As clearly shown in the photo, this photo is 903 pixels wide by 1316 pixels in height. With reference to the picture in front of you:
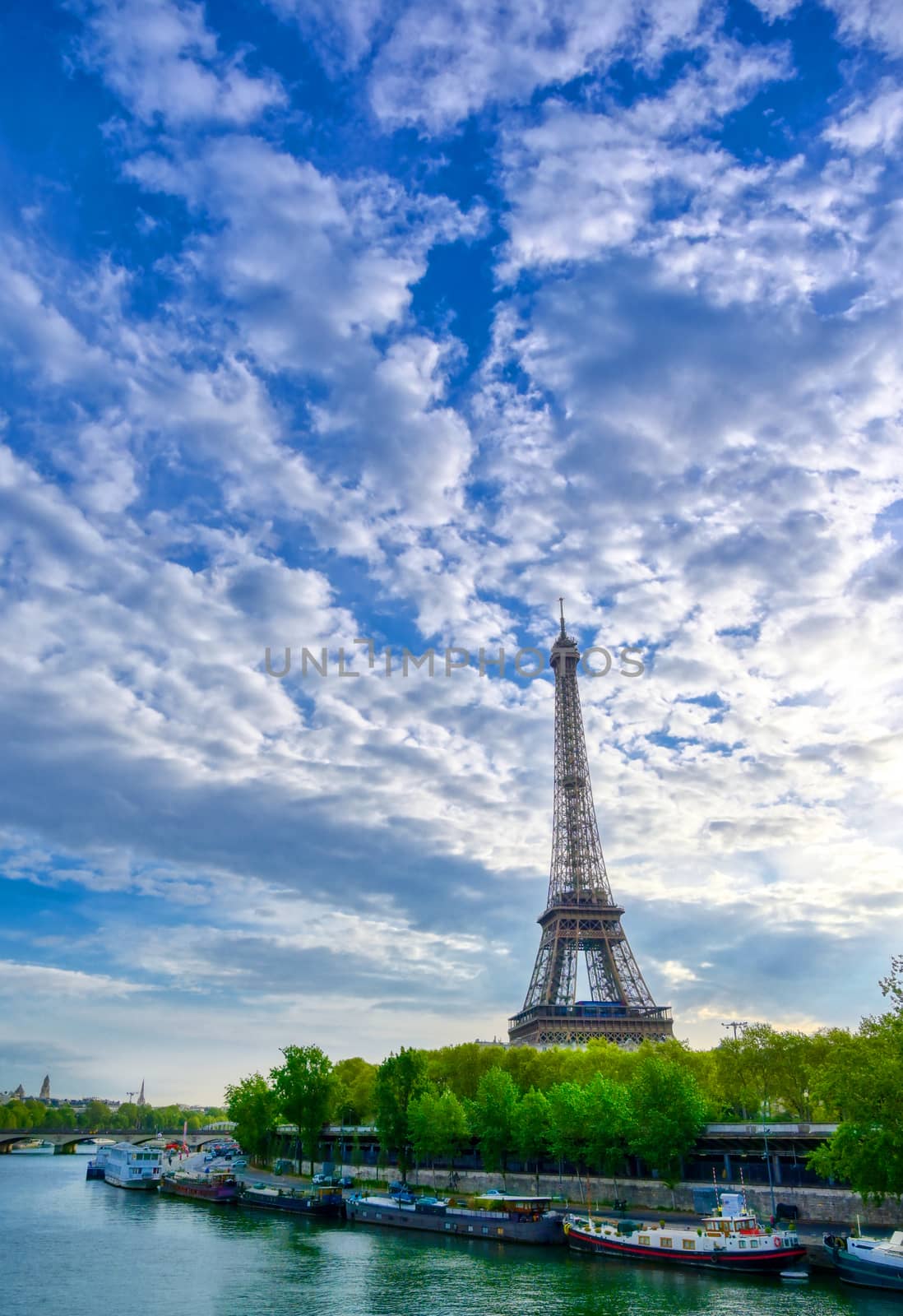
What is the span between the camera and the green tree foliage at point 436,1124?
95.6 m

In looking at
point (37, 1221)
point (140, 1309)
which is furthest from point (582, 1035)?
point (140, 1309)

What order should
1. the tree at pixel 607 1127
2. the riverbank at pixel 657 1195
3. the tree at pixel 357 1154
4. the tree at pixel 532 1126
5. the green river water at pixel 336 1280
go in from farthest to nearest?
1. the tree at pixel 357 1154
2. the tree at pixel 532 1126
3. the tree at pixel 607 1127
4. the riverbank at pixel 657 1195
5. the green river water at pixel 336 1280

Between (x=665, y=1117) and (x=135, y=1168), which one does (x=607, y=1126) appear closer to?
(x=665, y=1117)

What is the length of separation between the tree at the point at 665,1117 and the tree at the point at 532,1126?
445 inches

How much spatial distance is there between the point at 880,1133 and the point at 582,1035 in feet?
312

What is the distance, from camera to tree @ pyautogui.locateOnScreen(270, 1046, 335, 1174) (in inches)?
4414

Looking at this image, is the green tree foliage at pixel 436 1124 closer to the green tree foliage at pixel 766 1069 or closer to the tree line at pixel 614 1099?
the tree line at pixel 614 1099

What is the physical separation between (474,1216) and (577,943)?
279 ft

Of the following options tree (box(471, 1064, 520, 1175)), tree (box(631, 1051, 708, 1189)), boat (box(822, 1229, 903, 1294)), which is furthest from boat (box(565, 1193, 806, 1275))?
tree (box(471, 1064, 520, 1175))

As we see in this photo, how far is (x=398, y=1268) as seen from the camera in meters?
58.4

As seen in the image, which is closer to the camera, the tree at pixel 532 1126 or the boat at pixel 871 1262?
the boat at pixel 871 1262

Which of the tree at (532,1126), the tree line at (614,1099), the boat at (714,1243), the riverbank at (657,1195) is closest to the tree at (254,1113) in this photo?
the tree line at (614,1099)

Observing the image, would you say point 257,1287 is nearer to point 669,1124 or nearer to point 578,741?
point 669,1124

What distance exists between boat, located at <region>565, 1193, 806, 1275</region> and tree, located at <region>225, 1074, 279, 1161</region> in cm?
7469
